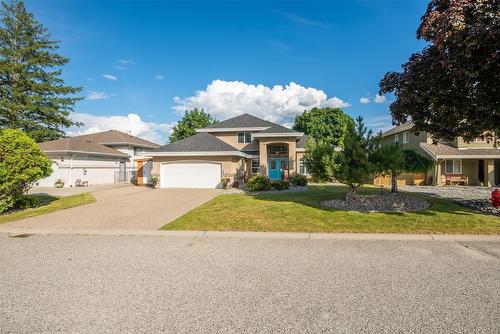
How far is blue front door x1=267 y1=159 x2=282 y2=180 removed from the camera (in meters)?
26.0

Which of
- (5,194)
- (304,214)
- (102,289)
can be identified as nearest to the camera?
(102,289)

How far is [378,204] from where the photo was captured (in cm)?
1186

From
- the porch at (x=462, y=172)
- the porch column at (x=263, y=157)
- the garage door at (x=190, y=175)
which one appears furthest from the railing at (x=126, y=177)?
the porch at (x=462, y=172)

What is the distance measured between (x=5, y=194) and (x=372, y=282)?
46.3 feet

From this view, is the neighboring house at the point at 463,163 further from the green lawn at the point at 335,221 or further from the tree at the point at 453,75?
the green lawn at the point at 335,221

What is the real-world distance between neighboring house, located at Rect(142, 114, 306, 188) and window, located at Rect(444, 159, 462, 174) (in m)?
13.2

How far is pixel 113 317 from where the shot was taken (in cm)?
346

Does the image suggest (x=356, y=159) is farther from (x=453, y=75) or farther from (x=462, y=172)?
(x=462, y=172)

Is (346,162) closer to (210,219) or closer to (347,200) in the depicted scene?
(347,200)

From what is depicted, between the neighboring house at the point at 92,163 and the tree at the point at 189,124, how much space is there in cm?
1340

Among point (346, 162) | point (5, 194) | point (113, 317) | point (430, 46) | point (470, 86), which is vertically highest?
point (430, 46)

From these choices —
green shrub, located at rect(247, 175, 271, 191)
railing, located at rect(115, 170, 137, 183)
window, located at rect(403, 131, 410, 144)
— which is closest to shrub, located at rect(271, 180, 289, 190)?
green shrub, located at rect(247, 175, 271, 191)

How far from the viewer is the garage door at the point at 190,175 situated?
21297 millimetres

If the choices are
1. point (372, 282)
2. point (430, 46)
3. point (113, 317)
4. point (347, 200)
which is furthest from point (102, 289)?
point (430, 46)
